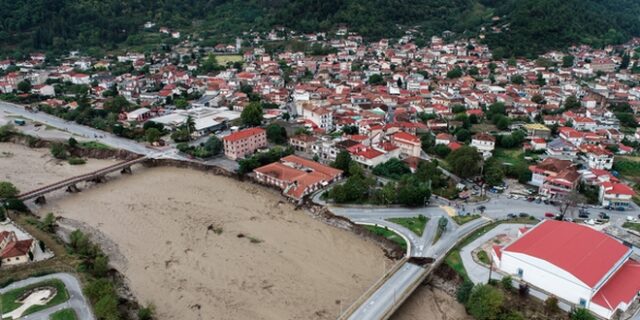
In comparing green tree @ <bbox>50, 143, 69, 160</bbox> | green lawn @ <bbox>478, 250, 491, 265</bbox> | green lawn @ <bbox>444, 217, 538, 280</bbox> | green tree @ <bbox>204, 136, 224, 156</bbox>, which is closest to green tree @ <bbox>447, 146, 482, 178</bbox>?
green lawn @ <bbox>444, 217, 538, 280</bbox>

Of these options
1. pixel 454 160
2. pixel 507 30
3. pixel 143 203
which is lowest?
pixel 143 203

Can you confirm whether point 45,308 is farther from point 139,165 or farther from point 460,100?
point 460,100

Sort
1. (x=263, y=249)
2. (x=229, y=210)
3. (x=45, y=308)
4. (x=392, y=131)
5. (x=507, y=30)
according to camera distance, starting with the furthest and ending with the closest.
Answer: (x=507, y=30) < (x=392, y=131) < (x=229, y=210) < (x=263, y=249) < (x=45, y=308)

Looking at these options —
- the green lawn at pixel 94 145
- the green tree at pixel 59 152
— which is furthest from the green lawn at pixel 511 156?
the green tree at pixel 59 152

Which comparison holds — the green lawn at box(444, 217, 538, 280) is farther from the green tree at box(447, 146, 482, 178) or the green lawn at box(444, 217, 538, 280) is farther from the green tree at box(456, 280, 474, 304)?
the green tree at box(447, 146, 482, 178)

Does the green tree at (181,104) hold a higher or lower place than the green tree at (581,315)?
higher

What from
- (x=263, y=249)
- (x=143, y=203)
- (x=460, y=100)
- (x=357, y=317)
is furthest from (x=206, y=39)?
(x=357, y=317)

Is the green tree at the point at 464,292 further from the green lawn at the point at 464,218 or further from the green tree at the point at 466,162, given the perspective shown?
the green tree at the point at 466,162
